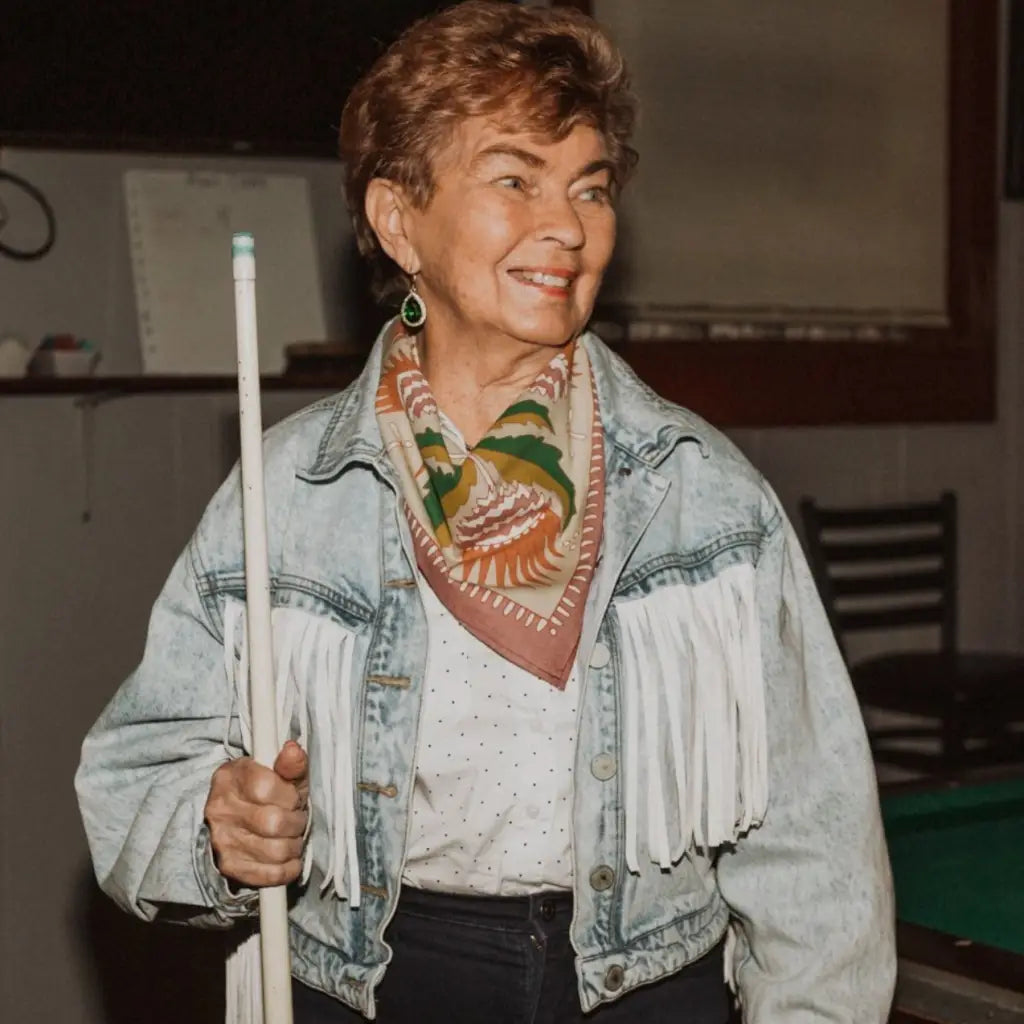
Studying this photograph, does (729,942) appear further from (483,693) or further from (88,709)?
(88,709)

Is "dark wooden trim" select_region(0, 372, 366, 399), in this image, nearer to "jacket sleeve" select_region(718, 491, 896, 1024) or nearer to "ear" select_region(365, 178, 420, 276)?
"ear" select_region(365, 178, 420, 276)

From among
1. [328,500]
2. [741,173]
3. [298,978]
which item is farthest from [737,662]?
[741,173]

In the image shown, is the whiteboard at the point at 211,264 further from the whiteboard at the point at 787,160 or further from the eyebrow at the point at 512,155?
the eyebrow at the point at 512,155

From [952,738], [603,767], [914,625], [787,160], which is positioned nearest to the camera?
[603,767]

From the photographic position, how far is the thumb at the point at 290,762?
1430 mm

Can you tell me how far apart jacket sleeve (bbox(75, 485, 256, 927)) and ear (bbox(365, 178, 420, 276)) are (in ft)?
1.15

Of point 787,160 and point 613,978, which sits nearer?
point 613,978

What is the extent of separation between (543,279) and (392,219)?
0.64ft

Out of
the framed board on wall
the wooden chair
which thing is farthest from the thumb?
the wooden chair

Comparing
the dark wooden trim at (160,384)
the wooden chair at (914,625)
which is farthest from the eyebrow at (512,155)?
the wooden chair at (914,625)

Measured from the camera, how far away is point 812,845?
5.19ft

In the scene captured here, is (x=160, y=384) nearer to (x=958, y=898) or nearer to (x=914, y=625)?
(x=958, y=898)

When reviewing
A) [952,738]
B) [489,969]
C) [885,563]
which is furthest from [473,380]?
[885,563]

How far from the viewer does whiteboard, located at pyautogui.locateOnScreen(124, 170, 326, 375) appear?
3459mm
